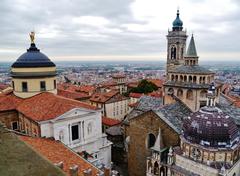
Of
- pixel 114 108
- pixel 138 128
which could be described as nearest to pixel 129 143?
pixel 138 128

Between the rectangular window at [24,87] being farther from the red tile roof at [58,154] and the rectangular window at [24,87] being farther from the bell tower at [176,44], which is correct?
the bell tower at [176,44]

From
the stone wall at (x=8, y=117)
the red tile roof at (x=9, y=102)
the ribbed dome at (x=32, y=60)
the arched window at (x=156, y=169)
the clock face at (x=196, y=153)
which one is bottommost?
the arched window at (x=156, y=169)

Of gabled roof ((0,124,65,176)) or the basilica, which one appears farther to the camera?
the basilica

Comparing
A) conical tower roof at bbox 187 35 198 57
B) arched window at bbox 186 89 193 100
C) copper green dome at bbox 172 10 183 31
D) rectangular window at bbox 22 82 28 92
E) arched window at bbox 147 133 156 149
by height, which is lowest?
arched window at bbox 147 133 156 149

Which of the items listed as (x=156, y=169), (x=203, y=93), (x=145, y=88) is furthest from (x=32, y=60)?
(x=145, y=88)

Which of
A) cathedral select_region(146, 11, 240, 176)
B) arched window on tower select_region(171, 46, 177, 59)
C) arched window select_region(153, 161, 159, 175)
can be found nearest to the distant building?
arched window select_region(153, 161, 159, 175)

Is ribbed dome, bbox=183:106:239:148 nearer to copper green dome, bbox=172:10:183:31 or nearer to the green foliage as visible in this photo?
copper green dome, bbox=172:10:183:31

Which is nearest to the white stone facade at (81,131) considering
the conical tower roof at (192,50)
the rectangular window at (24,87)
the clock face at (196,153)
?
the rectangular window at (24,87)

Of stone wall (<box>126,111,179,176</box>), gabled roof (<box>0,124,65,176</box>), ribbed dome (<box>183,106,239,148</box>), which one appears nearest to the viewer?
gabled roof (<box>0,124,65,176</box>)
